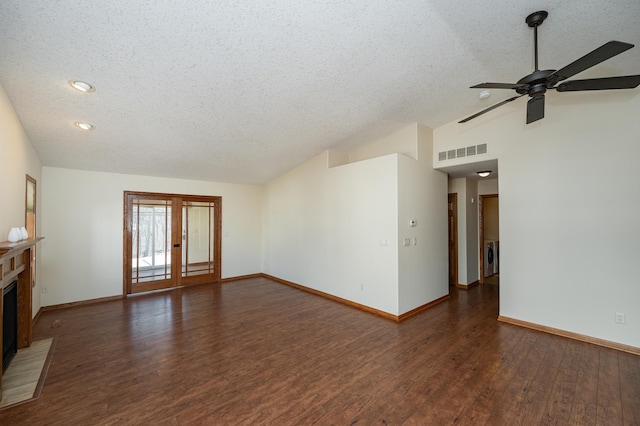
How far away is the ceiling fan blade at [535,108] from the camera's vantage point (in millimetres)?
2518

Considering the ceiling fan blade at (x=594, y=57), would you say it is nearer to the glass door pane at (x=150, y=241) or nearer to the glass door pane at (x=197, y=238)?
the glass door pane at (x=197, y=238)

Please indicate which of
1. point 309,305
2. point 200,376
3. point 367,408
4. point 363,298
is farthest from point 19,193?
point 363,298

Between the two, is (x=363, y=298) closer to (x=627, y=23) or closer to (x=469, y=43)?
(x=469, y=43)

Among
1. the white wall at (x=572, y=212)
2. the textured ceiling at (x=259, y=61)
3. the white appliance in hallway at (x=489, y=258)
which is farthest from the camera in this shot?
the white appliance in hallway at (x=489, y=258)

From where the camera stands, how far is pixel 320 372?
107 inches

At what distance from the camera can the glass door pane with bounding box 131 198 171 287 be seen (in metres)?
5.47

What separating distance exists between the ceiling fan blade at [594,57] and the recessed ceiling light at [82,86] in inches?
163


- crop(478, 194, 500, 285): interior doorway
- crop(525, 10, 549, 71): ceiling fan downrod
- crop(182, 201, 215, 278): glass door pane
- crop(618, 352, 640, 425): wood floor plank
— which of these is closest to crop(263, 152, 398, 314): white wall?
crop(182, 201, 215, 278): glass door pane

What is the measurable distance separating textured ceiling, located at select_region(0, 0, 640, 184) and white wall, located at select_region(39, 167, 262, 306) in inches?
24.3

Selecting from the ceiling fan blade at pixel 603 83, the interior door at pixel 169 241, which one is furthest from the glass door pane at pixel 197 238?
the ceiling fan blade at pixel 603 83

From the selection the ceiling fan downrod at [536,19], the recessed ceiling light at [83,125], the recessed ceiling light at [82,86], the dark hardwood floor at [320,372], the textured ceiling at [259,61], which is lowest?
the dark hardwood floor at [320,372]

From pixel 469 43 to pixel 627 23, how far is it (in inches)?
51.4

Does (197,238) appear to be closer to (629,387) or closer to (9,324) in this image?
(9,324)

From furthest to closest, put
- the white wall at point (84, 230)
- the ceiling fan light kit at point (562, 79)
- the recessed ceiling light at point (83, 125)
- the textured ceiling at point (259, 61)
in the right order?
the white wall at point (84, 230), the recessed ceiling light at point (83, 125), the textured ceiling at point (259, 61), the ceiling fan light kit at point (562, 79)
